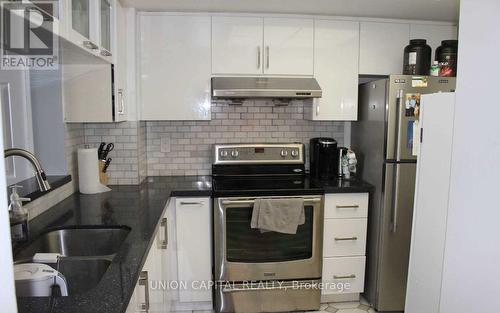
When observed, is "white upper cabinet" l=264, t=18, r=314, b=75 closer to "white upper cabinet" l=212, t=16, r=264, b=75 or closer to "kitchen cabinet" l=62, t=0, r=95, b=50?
"white upper cabinet" l=212, t=16, r=264, b=75

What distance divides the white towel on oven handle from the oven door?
0.06 m

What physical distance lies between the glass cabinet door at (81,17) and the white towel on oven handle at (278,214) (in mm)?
1376

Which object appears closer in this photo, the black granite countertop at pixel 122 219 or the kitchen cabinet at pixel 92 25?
the black granite countertop at pixel 122 219

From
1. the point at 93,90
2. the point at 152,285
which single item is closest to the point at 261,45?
the point at 93,90

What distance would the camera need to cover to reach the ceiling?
222 centimetres

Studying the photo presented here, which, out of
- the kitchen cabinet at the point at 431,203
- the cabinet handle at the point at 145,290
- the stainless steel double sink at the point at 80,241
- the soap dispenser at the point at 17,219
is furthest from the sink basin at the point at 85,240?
the kitchen cabinet at the point at 431,203

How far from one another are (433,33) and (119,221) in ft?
8.56

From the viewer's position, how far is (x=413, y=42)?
237 centimetres

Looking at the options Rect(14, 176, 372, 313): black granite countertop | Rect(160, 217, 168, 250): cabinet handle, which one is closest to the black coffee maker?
Rect(14, 176, 372, 313): black granite countertop

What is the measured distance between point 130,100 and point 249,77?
34.4 inches

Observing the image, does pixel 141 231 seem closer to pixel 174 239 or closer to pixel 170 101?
pixel 174 239

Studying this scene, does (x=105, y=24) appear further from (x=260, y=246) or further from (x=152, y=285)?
(x=260, y=246)

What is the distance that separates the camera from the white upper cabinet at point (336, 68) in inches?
99.3

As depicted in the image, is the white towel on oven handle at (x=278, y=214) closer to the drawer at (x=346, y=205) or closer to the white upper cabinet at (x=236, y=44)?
the drawer at (x=346, y=205)
